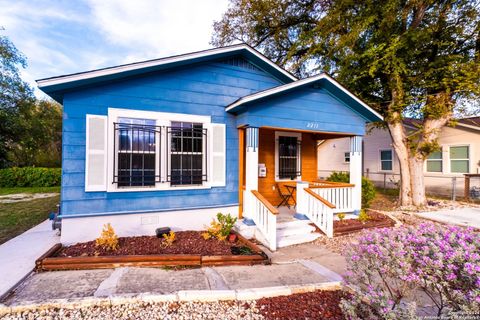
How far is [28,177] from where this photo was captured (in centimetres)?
1501

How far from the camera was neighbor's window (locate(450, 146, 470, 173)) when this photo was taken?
474 inches

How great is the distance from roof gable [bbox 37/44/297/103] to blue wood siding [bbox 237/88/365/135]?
1.06 m

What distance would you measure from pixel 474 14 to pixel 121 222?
41.6ft

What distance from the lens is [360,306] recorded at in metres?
2.17

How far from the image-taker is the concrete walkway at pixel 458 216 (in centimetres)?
667

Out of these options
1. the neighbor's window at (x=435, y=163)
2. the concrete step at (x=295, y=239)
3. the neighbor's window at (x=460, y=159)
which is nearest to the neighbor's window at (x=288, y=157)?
the concrete step at (x=295, y=239)

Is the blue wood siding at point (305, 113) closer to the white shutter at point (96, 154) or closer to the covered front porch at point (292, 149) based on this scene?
the covered front porch at point (292, 149)

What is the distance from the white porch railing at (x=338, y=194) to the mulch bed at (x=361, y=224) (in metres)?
0.37

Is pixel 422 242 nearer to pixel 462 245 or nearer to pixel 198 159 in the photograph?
pixel 462 245

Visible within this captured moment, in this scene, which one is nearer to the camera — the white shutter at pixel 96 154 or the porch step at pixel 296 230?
the white shutter at pixel 96 154

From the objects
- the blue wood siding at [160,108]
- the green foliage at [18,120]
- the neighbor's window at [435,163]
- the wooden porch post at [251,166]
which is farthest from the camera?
the green foliage at [18,120]

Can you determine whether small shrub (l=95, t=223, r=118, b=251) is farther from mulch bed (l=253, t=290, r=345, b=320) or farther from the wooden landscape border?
A: mulch bed (l=253, t=290, r=345, b=320)

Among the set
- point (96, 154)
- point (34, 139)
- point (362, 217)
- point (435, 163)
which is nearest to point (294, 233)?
point (362, 217)

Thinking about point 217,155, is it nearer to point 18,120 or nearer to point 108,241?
point 108,241
